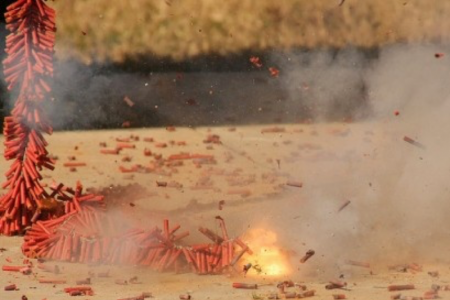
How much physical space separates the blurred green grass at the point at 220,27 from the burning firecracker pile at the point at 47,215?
3226 millimetres

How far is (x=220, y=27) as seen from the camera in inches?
413

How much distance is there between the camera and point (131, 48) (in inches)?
407

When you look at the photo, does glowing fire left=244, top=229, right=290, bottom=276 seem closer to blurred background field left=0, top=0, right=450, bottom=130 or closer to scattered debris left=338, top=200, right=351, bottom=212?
scattered debris left=338, top=200, right=351, bottom=212

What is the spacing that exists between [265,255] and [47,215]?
4.97ft

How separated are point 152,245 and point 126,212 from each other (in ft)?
3.07

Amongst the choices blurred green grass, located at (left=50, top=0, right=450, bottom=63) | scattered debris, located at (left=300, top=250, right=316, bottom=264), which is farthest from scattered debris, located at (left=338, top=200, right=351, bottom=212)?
blurred green grass, located at (left=50, top=0, right=450, bottom=63)

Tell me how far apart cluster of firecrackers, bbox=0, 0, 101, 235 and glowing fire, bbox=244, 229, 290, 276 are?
1.13 m

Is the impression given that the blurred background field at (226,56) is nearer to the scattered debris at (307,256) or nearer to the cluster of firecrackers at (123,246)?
the cluster of firecrackers at (123,246)

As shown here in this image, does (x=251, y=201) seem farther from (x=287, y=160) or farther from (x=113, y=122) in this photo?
(x=113, y=122)

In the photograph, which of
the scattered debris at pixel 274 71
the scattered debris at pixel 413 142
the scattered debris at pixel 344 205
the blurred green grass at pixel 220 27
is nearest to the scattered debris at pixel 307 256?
the scattered debris at pixel 344 205

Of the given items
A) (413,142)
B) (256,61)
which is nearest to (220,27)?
(256,61)

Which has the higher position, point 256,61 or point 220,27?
point 220,27

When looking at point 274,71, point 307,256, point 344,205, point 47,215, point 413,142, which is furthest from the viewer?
A: point 274,71

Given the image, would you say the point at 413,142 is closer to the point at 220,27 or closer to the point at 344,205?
the point at 344,205
